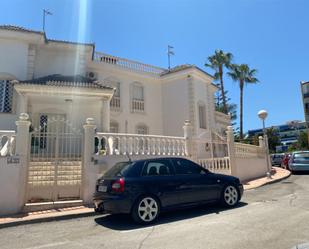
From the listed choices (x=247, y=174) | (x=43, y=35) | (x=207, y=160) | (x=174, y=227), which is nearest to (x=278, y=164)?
(x=247, y=174)

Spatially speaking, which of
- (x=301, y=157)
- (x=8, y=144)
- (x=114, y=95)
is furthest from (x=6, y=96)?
(x=301, y=157)

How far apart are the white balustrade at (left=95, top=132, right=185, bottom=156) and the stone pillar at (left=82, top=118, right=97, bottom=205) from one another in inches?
18.7

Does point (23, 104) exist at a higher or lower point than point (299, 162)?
higher

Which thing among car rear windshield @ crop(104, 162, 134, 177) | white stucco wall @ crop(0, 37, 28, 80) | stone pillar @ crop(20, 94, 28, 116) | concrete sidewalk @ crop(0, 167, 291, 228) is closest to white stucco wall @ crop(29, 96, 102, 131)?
stone pillar @ crop(20, 94, 28, 116)

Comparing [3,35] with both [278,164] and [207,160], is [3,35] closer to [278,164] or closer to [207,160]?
[207,160]

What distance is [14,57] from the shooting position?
1641cm

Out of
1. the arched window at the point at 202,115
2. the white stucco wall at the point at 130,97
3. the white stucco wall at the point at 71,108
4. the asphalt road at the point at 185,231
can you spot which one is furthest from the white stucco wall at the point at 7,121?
the arched window at the point at 202,115

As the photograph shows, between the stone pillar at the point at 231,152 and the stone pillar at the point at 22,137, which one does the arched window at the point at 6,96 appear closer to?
the stone pillar at the point at 22,137

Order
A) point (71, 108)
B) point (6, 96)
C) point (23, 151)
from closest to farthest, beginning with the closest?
point (23, 151), point (6, 96), point (71, 108)

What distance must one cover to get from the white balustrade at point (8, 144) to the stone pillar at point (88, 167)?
2073 mm

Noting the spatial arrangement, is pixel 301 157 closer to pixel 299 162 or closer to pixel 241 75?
pixel 299 162

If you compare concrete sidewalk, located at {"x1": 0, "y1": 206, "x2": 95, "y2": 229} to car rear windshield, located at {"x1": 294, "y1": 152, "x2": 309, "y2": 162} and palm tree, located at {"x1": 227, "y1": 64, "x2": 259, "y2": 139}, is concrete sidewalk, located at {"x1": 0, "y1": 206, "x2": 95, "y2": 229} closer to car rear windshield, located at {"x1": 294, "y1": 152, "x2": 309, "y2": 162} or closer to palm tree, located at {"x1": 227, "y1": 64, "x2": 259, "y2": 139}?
car rear windshield, located at {"x1": 294, "y1": 152, "x2": 309, "y2": 162}

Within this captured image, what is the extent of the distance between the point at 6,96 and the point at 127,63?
9.30 meters

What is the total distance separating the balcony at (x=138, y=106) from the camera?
22.4m
